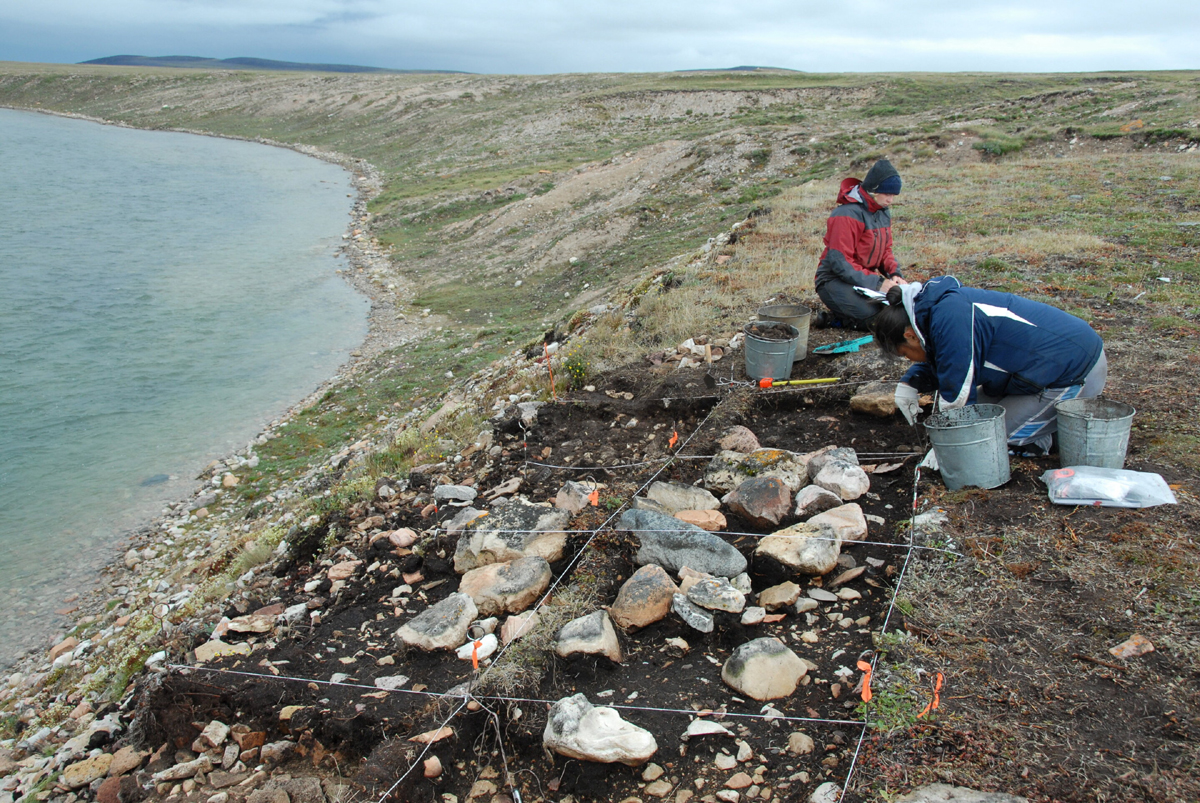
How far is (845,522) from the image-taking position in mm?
3719

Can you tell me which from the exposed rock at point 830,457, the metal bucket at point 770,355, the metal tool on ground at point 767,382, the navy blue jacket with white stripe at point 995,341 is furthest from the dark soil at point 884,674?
the metal bucket at point 770,355

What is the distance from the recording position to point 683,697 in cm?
291

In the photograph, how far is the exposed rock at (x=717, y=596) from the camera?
332cm

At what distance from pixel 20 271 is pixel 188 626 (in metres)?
19.4

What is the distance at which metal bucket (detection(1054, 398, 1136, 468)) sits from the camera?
11.8ft

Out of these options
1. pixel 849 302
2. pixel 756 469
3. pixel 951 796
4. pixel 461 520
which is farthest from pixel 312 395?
pixel 951 796

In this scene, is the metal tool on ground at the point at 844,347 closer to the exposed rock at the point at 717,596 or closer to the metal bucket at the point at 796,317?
the metal bucket at the point at 796,317

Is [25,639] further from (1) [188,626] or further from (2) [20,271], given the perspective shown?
(2) [20,271]

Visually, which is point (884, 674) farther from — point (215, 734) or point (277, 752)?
point (215, 734)

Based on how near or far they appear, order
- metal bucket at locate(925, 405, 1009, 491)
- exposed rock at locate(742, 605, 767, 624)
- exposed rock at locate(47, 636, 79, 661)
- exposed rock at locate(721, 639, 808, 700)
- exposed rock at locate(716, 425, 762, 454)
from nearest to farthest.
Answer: exposed rock at locate(721, 639, 808, 700) → exposed rock at locate(742, 605, 767, 624) → metal bucket at locate(925, 405, 1009, 491) → exposed rock at locate(716, 425, 762, 454) → exposed rock at locate(47, 636, 79, 661)

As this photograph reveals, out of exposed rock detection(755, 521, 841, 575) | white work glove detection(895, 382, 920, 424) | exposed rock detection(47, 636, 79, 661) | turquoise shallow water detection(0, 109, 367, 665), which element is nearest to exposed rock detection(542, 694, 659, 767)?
exposed rock detection(755, 521, 841, 575)

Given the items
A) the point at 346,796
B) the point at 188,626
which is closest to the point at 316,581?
the point at 188,626

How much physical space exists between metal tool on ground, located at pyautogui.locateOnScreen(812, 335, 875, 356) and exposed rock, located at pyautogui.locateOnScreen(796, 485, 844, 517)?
7.90ft

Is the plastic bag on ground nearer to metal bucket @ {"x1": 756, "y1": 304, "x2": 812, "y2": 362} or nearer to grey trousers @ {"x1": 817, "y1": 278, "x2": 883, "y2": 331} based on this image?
metal bucket @ {"x1": 756, "y1": 304, "x2": 812, "y2": 362}
